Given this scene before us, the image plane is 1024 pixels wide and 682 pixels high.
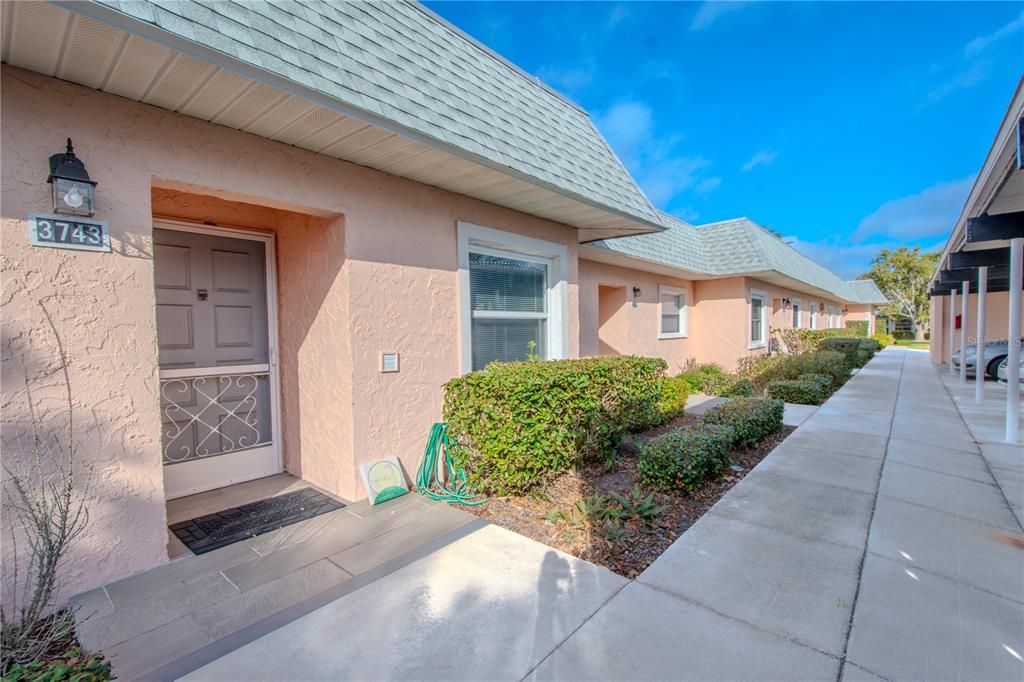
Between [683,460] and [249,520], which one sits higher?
[683,460]

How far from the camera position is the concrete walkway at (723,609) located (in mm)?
2074

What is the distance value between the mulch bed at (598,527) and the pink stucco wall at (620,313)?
14.7ft

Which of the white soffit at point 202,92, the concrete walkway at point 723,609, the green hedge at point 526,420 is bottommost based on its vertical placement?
A: the concrete walkway at point 723,609

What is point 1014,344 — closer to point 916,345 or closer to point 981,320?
point 981,320

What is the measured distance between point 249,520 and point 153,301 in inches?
76.8

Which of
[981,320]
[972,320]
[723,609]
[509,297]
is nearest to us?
[723,609]

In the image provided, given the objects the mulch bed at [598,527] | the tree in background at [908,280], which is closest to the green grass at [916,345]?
the tree in background at [908,280]

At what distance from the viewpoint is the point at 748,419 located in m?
5.62

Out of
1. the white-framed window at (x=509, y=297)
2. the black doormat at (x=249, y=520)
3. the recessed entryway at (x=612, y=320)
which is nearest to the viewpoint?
the black doormat at (x=249, y=520)

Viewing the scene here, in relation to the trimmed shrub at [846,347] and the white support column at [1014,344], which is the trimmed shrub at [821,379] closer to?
the white support column at [1014,344]

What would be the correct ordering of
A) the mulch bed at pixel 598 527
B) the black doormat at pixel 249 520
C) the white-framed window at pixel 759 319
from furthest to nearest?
the white-framed window at pixel 759 319 → the black doormat at pixel 249 520 → the mulch bed at pixel 598 527

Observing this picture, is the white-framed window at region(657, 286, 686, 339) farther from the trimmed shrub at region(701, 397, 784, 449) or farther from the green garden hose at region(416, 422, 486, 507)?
the green garden hose at region(416, 422, 486, 507)

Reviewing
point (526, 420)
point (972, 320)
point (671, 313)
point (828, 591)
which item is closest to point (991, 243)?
point (972, 320)

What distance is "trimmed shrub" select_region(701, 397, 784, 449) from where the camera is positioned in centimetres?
548
